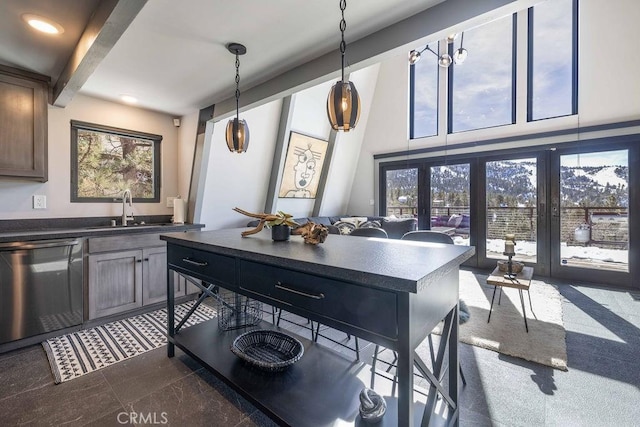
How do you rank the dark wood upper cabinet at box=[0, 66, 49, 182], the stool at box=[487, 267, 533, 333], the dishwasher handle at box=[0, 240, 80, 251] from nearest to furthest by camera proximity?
the dishwasher handle at box=[0, 240, 80, 251]
the dark wood upper cabinet at box=[0, 66, 49, 182]
the stool at box=[487, 267, 533, 333]

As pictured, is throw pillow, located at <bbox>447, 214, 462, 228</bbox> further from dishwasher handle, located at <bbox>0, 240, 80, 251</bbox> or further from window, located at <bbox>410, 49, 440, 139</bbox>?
dishwasher handle, located at <bbox>0, 240, 80, 251</bbox>

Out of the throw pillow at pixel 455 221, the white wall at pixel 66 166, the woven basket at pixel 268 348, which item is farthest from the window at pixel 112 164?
the throw pillow at pixel 455 221

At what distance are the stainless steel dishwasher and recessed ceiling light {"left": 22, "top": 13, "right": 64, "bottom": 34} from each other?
1688 mm

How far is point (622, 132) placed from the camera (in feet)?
13.7

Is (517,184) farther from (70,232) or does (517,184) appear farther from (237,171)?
(70,232)

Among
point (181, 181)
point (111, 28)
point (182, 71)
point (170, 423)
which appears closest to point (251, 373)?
point (170, 423)

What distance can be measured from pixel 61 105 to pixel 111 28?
1.92 metres

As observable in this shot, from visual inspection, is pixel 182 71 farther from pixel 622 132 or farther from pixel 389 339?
pixel 622 132

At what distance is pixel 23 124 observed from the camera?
8.99 ft

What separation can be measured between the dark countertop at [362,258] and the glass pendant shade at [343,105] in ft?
2.43

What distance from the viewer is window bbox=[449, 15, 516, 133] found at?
17.3 feet

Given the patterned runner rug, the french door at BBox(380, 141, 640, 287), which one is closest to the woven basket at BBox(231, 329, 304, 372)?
the patterned runner rug

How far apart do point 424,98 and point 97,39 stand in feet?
19.2
